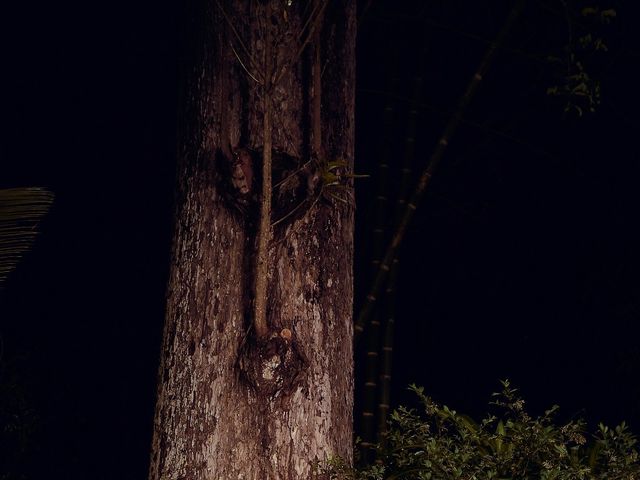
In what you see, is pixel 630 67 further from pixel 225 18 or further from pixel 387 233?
pixel 225 18

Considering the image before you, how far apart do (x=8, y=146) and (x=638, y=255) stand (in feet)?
7.35

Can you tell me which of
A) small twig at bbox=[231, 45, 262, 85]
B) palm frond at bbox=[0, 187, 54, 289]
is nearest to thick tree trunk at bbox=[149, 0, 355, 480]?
small twig at bbox=[231, 45, 262, 85]

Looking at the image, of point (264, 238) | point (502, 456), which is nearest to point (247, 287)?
point (264, 238)

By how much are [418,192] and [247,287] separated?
0.96 m

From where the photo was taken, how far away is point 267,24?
2248 millimetres

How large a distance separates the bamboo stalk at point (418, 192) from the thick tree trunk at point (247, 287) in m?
0.63

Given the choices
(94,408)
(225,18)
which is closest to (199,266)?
(225,18)

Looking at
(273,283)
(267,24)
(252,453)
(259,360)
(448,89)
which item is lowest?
(252,453)

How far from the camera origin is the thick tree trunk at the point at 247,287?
6.94ft

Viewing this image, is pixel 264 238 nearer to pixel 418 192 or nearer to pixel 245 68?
pixel 245 68

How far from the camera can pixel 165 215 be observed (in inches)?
134

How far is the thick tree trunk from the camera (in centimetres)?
212

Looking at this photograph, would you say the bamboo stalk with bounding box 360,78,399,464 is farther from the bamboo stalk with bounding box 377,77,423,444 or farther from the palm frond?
the palm frond

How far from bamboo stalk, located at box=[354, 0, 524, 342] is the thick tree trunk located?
63 centimetres
